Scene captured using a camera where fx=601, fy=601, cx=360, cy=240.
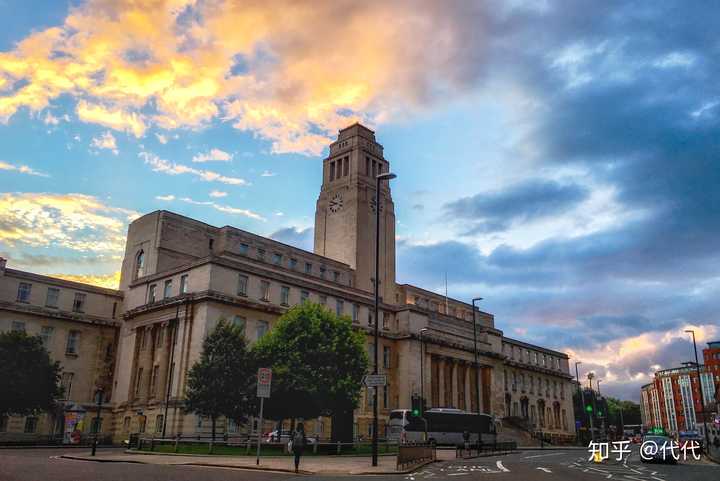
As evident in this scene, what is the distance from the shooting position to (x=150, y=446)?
1620 inches

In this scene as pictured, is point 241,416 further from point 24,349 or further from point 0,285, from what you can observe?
point 0,285

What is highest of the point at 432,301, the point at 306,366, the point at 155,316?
the point at 432,301

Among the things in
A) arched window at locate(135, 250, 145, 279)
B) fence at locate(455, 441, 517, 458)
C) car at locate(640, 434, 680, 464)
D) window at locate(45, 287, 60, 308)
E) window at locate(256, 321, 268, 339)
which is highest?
arched window at locate(135, 250, 145, 279)

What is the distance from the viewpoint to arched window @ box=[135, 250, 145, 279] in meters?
70.1

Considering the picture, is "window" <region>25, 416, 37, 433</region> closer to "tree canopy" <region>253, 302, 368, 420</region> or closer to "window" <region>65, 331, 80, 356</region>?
"window" <region>65, 331, 80, 356</region>

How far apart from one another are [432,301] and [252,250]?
3732 centimetres

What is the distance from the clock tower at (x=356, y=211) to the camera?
299ft

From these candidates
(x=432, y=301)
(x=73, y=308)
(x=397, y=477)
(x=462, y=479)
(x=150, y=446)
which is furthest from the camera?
(x=432, y=301)

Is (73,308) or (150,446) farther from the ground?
(73,308)

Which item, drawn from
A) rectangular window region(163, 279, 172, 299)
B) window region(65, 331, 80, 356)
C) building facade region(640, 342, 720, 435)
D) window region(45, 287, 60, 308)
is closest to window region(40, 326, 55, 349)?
window region(65, 331, 80, 356)

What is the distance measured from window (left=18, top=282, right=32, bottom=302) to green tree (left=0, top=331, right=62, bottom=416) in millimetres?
10023

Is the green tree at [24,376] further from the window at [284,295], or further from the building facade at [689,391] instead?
the building facade at [689,391]

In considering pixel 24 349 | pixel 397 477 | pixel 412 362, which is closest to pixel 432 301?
pixel 412 362

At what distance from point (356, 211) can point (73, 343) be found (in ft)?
144
